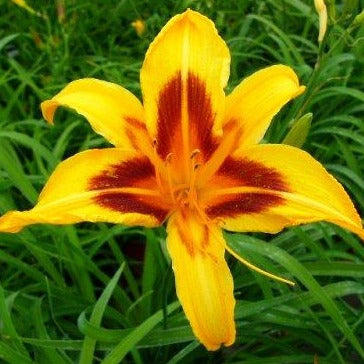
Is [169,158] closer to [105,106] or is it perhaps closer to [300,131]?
[105,106]

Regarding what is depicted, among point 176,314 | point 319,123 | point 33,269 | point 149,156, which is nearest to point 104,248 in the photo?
point 33,269

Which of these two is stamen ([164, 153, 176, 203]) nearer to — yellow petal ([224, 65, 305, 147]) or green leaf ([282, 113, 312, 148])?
yellow petal ([224, 65, 305, 147])

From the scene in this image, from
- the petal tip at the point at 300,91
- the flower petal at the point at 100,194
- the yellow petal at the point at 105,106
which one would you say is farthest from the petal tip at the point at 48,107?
the petal tip at the point at 300,91

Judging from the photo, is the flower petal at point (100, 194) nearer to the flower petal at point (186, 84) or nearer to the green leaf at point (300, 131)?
the flower petal at point (186, 84)

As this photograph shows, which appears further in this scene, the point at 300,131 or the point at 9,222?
the point at 300,131

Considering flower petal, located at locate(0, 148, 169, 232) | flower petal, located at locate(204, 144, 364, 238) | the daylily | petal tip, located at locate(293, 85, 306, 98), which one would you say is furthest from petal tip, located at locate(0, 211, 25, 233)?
petal tip, located at locate(293, 85, 306, 98)

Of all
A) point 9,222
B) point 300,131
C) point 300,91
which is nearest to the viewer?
point 9,222

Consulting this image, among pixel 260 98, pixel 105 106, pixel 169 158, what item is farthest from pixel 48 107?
pixel 260 98
